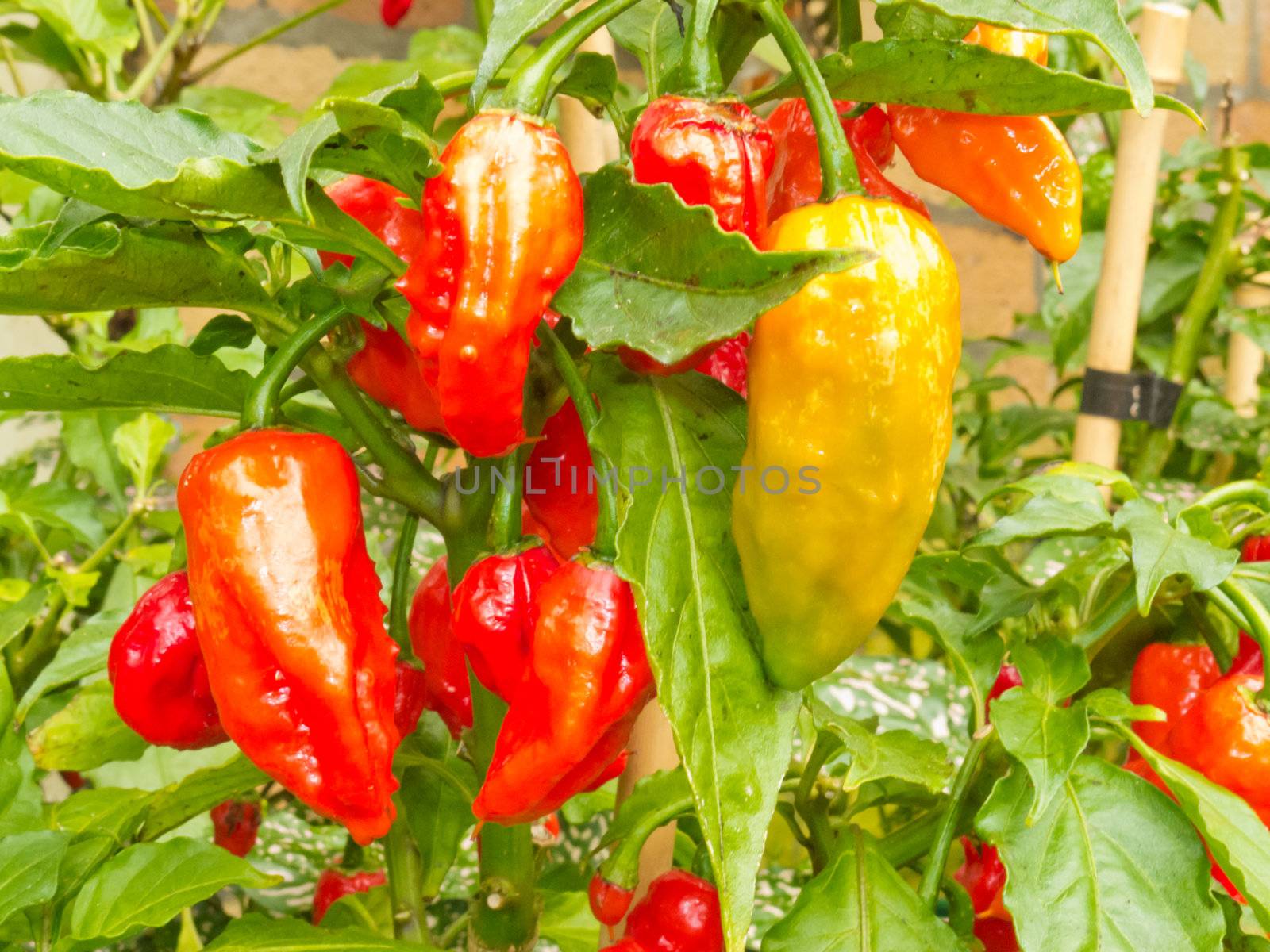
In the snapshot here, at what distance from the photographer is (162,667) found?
0.51m

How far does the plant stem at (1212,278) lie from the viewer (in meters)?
1.23

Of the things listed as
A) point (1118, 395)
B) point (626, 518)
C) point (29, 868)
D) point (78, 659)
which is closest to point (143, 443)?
point (78, 659)

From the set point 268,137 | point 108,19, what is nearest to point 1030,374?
point 268,137

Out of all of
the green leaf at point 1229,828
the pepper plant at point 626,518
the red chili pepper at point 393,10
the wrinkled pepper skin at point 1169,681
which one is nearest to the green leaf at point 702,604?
the pepper plant at point 626,518

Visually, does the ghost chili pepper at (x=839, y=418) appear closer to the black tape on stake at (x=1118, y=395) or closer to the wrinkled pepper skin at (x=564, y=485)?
the wrinkled pepper skin at (x=564, y=485)

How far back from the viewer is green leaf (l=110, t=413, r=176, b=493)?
98 cm

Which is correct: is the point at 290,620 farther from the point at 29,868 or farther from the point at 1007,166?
the point at 1007,166

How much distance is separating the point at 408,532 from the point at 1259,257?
1.05 metres

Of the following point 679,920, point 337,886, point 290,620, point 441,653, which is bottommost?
point 337,886

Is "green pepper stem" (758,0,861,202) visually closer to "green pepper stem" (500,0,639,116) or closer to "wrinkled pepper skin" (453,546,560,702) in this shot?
"green pepper stem" (500,0,639,116)

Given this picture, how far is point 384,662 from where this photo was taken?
0.48 m

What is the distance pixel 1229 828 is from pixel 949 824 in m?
0.13

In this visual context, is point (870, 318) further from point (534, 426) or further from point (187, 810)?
point (187, 810)

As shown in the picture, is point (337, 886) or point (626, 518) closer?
point (626, 518)
